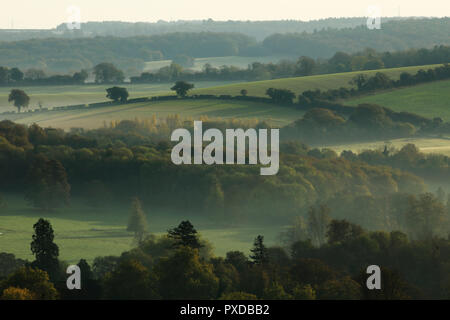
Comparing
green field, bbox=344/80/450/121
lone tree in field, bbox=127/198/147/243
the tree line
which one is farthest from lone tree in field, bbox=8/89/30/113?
the tree line

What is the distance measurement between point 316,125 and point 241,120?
1747 cm

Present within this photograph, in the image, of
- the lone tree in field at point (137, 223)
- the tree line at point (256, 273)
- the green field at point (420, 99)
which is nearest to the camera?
the tree line at point (256, 273)

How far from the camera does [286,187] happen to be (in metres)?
111

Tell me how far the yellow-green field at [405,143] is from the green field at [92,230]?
4569 centimetres

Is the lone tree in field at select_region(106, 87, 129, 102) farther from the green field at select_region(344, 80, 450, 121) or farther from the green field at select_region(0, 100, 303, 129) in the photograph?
the green field at select_region(344, 80, 450, 121)

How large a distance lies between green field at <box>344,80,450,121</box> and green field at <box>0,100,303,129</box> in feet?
61.7

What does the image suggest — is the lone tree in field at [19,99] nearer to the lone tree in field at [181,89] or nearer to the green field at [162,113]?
the green field at [162,113]

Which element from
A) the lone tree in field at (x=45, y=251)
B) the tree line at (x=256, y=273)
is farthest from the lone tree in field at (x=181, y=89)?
the lone tree in field at (x=45, y=251)

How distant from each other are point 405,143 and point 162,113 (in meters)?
52.9

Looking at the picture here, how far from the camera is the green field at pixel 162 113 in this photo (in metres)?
172

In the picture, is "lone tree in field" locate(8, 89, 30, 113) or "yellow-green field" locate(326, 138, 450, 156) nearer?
"yellow-green field" locate(326, 138, 450, 156)

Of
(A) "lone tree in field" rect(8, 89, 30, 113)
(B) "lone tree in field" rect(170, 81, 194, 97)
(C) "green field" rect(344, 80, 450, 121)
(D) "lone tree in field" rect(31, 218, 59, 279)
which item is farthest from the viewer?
(A) "lone tree in field" rect(8, 89, 30, 113)

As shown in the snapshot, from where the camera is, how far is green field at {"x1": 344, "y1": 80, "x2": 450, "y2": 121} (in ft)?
560
